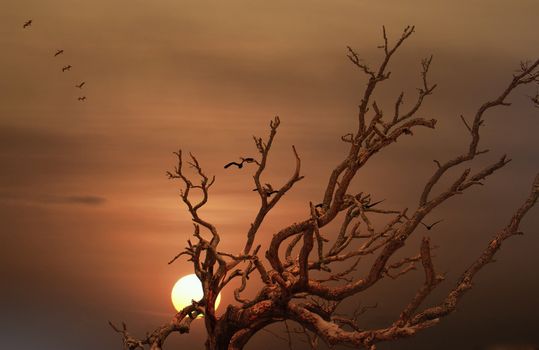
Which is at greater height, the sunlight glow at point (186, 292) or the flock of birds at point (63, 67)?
the flock of birds at point (63, 67)

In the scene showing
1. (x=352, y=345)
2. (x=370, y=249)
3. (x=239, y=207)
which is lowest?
(x=352, y=345)

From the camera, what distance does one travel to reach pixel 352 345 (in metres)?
4.48

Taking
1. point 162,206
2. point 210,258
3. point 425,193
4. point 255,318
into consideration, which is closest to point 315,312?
point 255,318

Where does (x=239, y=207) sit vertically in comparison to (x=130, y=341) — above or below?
above

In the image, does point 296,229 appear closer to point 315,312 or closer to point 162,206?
point 315,312

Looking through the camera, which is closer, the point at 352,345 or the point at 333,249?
the point at 352,345

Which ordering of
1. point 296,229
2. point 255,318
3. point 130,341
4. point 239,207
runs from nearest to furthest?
point 296,229, point 255,318, point 130,341, point 239,207

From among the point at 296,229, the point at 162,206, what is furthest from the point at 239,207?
the point at 296,229

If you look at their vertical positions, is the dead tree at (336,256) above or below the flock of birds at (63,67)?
below

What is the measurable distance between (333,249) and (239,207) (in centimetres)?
243

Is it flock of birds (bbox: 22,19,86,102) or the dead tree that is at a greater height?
flock of birds (bbox: 22,19,86,102)

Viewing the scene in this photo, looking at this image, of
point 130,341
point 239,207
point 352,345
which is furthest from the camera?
point 239,207

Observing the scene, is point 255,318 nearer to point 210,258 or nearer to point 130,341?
point 210,258

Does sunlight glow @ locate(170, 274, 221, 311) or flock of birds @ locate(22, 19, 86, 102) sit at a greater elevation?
flock of birds @ locate(22, 19, 86, 102)
